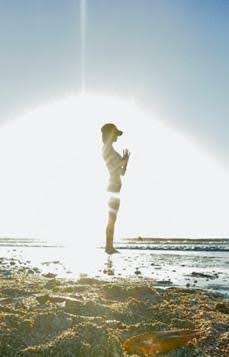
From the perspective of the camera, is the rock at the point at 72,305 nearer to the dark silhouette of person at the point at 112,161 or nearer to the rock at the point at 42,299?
the rock at the point at 42,299

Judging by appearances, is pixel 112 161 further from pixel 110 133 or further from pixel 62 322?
pixel 62 322

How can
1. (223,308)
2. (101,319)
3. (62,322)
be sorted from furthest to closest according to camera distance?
(223,308) < (101,319) < (62,322)

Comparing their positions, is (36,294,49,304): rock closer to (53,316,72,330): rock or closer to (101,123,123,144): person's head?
(53,316,72,330): rock

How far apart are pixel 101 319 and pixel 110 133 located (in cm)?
882

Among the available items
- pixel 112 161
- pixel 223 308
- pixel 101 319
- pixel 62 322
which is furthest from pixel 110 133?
pixel 62 322

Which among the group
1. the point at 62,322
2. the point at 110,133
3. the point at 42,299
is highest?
the point at 110,133

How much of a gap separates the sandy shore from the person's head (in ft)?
23.1

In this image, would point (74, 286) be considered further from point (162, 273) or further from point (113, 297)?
point (162, 273)

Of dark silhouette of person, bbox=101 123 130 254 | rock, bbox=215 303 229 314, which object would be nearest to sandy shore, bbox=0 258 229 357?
rock, bbox=215 303 229 314

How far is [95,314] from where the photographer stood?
4.00 metres

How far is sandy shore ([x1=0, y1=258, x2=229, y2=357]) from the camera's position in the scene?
9.89 feet

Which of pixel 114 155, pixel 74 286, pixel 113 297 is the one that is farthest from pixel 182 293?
pixel 114 155

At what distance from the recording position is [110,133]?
40.2 feet

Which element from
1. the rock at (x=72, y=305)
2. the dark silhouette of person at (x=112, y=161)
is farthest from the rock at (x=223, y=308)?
the dark silhouette of person at (x=112, y=161)
